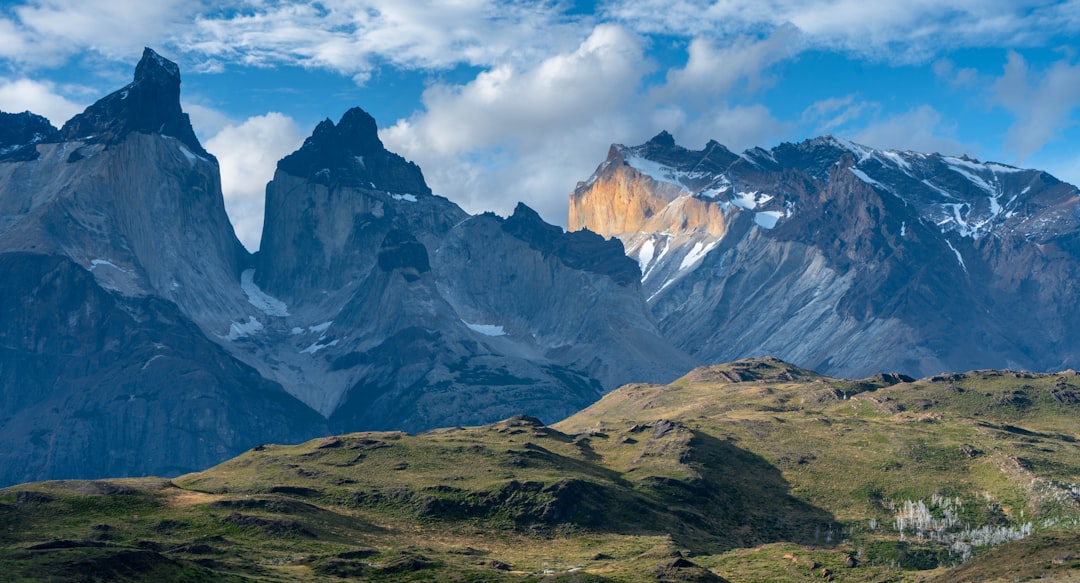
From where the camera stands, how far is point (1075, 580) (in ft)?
562

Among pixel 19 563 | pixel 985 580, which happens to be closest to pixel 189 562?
pixel 19 563

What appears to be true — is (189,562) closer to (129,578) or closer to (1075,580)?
(129,578)

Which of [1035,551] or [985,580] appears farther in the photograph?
[1035,551]

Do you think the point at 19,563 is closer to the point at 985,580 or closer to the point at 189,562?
the point at 189,562

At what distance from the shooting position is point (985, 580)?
18250 centimetres

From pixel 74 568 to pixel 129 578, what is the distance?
270 inches

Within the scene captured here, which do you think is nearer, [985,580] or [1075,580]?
[1075,580]

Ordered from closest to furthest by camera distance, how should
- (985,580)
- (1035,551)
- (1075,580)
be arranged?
(1075,580) → (985,580) → (1035,551)

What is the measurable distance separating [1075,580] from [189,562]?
115063 millimetres

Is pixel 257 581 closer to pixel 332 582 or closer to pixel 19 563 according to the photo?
pixel 332 582

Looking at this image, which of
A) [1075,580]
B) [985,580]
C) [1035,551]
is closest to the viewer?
[1075,580]

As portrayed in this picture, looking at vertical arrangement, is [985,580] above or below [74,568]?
below

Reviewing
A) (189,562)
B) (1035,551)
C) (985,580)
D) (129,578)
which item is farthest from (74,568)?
(1035,551)

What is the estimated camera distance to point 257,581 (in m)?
189
